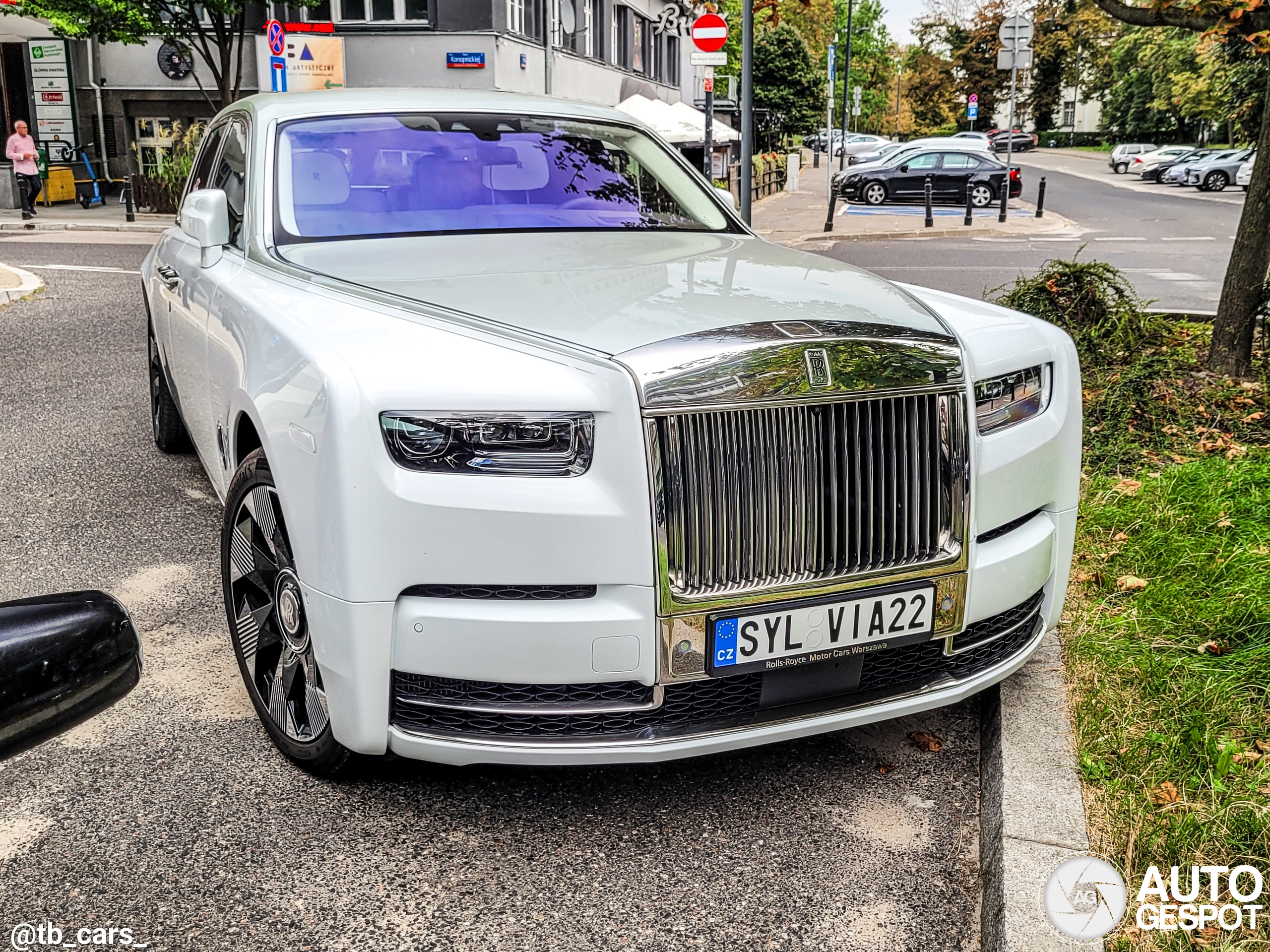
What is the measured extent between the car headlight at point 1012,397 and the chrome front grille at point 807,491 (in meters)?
0.15

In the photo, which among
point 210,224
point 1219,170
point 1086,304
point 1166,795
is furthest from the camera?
point 1219,170

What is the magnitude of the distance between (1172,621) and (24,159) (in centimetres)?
2481

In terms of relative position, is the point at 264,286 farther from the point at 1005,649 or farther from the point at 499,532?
the point at 1005,649

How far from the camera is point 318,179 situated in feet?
13.6

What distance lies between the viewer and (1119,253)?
1894 cm

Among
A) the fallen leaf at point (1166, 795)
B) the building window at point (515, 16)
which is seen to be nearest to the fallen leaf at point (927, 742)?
the fallen leaf at point (1166, 795)

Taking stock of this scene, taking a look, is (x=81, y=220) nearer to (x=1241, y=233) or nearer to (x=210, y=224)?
(x=210, y=224)

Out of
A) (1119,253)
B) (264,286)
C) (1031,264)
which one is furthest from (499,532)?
(1119,253)

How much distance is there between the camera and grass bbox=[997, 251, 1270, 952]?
277cm

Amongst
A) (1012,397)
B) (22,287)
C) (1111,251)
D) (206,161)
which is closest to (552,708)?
(1012,397)

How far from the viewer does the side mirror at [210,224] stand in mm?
4148

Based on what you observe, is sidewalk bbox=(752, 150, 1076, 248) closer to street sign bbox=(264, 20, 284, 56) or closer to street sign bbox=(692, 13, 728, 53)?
street sign bbox=(692, 13, 728, 53)

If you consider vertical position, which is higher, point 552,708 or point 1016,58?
point 1016,58

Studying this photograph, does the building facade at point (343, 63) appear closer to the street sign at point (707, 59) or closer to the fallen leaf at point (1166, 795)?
the street sign at point (707, 59)
